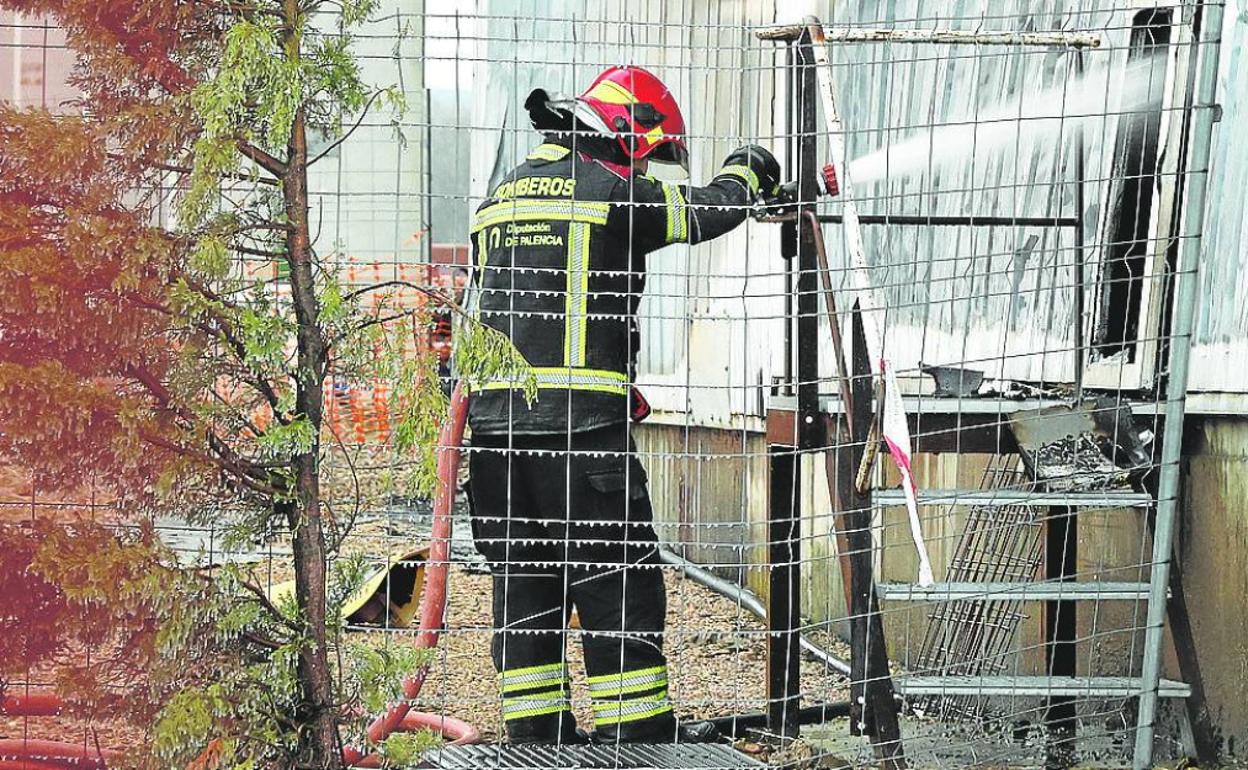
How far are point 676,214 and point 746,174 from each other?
0.26 meters

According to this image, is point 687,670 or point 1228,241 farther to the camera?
point 687,670

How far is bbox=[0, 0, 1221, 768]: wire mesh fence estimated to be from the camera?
4.54 m

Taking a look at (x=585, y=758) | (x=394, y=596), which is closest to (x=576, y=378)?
(x=585, y=758)

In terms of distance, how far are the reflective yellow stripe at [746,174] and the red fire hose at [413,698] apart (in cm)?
114

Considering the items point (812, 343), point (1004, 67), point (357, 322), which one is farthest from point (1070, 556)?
point (357, 322)

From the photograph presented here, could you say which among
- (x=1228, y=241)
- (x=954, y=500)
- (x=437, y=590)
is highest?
(x=1228, y=241)

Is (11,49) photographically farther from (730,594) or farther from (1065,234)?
→ (730,594)

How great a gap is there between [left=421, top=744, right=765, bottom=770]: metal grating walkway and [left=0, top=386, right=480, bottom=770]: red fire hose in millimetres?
110

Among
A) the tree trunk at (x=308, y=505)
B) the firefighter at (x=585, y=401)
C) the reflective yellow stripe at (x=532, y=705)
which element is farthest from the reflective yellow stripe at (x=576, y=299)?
the tree trunk at (x=308, y=505)

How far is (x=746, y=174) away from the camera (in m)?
5.04

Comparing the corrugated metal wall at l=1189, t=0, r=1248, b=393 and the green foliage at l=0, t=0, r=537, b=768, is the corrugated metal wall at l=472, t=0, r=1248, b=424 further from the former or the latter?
the green foliage at l=0, t=0, r=537, b=768

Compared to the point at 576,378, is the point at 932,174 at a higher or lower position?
higher

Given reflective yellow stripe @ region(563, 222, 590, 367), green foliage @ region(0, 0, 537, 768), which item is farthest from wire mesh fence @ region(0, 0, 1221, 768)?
green foliage @ region(0, 0, 537, 768)

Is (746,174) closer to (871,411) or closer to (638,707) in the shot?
(871,411)
